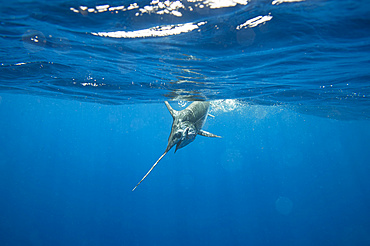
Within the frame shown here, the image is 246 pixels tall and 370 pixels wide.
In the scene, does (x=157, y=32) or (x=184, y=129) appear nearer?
(x=184, y=129)

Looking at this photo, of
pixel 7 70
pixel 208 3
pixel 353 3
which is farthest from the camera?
pixel 7 70

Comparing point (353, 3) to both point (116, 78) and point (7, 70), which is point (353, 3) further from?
point (7, 70)

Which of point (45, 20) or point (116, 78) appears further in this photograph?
point (116, 78)

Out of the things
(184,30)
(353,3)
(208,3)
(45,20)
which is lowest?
(353,3)

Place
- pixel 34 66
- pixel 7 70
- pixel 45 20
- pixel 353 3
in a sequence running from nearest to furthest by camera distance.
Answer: pixel 353 3 → pixel 45 20 → pixel 34 66 → pixel 7 70

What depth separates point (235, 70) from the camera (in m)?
10.3

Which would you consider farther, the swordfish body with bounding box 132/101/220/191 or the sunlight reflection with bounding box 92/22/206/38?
the sunlight reflection with bounding box 92/22/206/38

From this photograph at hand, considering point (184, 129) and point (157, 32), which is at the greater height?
point (157, 32)

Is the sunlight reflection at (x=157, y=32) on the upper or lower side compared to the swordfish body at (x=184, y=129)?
upper

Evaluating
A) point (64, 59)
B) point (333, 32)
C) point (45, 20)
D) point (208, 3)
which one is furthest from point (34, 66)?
point (333, 32)

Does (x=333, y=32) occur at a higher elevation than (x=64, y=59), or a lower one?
lower

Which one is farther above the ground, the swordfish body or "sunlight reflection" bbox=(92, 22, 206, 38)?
"sunlight reflection" bbox=(92, 22, 206, 38)

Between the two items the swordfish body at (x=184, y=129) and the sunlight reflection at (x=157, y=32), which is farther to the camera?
the sunlight reflection at (x=157, y=32)

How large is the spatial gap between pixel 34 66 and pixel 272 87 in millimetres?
13404
